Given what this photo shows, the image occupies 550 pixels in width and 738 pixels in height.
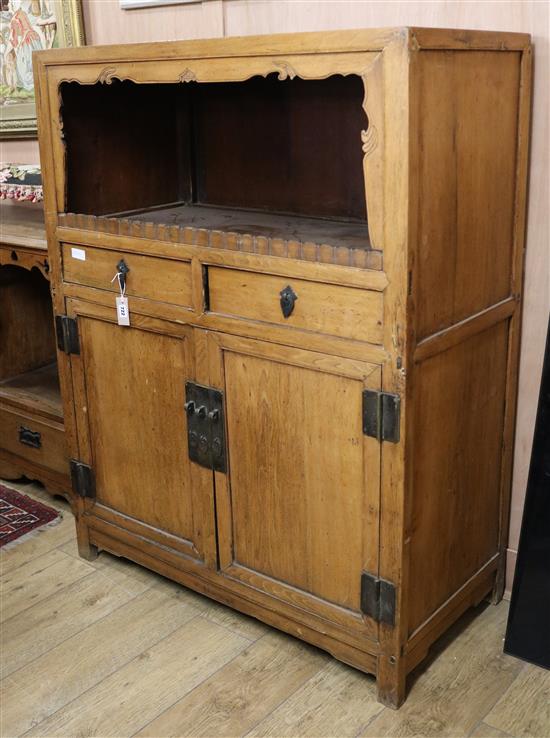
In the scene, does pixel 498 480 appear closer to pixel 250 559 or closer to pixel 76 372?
pixel 250 559

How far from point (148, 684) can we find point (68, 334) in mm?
1077

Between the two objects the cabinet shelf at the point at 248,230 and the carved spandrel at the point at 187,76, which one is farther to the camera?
the carved spandrel at the point at 187,76

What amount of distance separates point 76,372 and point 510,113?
4.94 ft

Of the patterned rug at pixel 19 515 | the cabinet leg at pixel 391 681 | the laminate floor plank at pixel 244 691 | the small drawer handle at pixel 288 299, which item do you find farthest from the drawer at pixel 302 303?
the patterned rug at pixel 19 515

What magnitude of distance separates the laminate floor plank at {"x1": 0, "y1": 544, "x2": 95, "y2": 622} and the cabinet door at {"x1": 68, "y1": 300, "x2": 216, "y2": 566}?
9.2 inches

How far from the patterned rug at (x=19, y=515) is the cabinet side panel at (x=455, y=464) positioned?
1.57 m

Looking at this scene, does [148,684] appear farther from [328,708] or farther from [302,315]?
[302,315]

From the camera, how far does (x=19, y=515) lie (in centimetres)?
332

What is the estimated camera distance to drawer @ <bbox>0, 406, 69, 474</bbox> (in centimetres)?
323

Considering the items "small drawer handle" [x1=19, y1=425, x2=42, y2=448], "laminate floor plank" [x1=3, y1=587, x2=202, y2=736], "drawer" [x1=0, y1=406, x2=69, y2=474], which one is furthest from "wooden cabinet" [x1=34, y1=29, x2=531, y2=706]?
"small drawer handle" [x1=19, y1=425, x2=42, y2=448]

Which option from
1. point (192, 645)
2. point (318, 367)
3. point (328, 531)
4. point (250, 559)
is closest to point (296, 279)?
point (318, 367)

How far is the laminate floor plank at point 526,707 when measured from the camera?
2188 millimetres

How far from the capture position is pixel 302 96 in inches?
104

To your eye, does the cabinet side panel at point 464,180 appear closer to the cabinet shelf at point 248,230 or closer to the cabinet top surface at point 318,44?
the cabinet top surface at point 318,44
